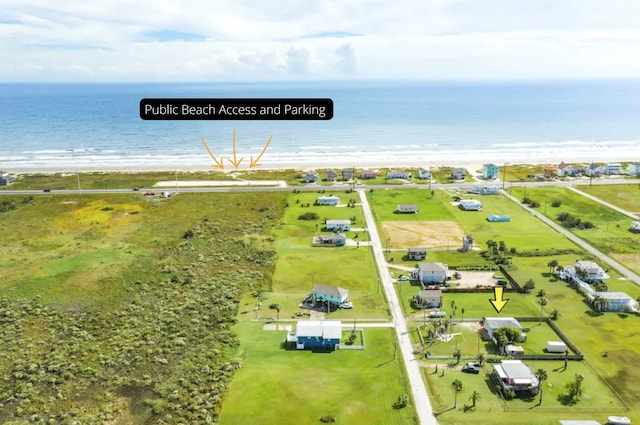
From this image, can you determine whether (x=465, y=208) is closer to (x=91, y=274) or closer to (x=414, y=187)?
(x=414, y=187)

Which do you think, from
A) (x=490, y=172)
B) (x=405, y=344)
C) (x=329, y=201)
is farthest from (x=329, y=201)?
(x=405, y=344)

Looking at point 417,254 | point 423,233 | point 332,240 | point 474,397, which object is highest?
point 332,240

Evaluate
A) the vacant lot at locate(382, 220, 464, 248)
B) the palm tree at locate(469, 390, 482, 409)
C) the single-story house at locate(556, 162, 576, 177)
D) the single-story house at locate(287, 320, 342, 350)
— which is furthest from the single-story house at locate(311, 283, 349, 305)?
the single-story house at locate(556, 162, 576, 177)

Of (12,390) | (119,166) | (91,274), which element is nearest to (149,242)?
(91,274)

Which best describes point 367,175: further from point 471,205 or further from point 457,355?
point 457,355

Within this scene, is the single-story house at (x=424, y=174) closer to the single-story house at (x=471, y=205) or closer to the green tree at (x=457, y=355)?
the single-story house at (x=471, y=205)

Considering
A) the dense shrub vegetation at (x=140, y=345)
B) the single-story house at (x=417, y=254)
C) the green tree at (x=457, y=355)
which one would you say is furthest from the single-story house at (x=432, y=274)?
the dense shrub vegetation at (x=140, y=345)
